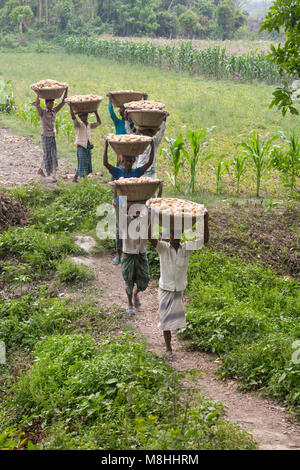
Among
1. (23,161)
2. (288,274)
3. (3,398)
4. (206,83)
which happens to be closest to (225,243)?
(288,274)

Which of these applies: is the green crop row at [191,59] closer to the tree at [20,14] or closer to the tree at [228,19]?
the tree at [20,14]

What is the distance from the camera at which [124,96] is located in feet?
27.1

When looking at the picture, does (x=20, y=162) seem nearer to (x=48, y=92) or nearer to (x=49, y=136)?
(x=49, y=136)

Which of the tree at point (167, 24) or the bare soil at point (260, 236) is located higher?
the tree at point (167, 24)

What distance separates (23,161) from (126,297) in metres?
5.74

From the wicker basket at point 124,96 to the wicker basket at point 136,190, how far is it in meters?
2.98

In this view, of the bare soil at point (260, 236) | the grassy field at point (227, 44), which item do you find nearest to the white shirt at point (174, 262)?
the bare soil at point (260, 236)

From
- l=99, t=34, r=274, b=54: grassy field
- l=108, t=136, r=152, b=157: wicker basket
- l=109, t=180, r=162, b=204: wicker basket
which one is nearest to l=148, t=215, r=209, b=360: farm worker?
l=109, t=180, r=162, b=204: wicker basket

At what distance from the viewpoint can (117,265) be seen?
7.39 metres

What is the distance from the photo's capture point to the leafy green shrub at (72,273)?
6789 millimetres

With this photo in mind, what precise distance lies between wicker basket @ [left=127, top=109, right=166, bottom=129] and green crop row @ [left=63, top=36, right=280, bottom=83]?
14.2m

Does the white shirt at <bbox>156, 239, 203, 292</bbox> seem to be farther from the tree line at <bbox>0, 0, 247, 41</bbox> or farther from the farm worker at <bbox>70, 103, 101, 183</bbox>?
the tree line at <bbox>0, 0, 247, 41</bbox>

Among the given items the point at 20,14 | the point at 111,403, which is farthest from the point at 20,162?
the point at 20,14
